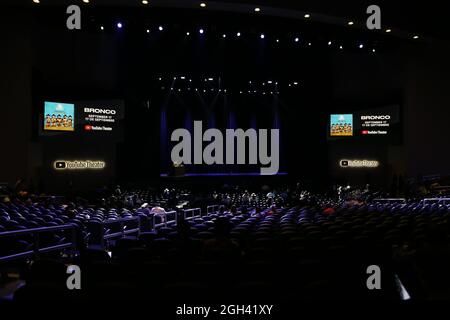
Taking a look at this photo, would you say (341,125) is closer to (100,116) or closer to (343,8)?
(343,8)

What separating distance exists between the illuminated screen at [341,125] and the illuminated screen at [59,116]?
14251mm

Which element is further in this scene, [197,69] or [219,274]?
[197,69]

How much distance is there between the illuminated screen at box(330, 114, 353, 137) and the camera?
997 inches

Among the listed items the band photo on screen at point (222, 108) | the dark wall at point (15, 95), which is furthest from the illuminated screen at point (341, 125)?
the dark wall at point (15, 95)

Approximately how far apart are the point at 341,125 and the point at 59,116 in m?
15.2

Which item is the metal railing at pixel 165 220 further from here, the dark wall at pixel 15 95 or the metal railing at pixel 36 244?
the dark wall at pixel 15 95

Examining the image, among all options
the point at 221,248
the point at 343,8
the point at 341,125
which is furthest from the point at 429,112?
the point at 221,248

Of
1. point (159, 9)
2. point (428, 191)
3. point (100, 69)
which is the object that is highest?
point (159, 9)

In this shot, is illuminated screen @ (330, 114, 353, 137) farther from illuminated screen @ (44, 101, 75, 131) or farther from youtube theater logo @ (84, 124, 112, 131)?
illuminated screen @ (44, 101, 75, 131)

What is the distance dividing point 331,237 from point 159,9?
16.3m

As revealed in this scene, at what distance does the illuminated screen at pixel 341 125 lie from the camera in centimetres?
2531

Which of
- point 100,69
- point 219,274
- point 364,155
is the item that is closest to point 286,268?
point 219,274
